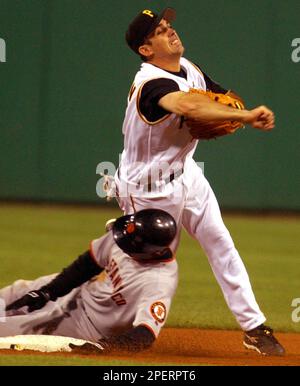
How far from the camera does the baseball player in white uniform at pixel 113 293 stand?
5145 mm

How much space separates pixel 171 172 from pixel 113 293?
29.8 inches

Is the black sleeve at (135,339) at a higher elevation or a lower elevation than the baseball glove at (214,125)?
→ lower

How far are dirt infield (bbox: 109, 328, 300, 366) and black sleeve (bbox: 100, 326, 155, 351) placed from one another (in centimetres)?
8

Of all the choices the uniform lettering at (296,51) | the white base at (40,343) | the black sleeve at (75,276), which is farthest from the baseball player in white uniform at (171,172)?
the uniform lettering at (296,51)

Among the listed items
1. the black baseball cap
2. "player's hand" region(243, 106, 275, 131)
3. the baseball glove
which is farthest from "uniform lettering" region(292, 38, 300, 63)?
"player's hand" region(243, 106, 275, 131)

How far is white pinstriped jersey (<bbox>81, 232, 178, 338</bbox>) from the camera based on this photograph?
5.15 meters

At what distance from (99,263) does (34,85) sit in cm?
781

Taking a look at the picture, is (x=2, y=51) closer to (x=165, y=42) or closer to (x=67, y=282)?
(x=165, y=42)

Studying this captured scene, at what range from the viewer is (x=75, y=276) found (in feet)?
18.0

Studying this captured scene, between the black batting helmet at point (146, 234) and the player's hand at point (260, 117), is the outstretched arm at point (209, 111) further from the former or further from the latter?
the black batting helmet at point (146, 234)

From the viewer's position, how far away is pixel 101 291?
5.34 metres

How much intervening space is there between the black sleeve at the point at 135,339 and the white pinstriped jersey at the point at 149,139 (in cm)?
89

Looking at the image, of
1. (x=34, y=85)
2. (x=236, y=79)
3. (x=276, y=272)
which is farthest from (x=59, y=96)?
(x=276, y=272)

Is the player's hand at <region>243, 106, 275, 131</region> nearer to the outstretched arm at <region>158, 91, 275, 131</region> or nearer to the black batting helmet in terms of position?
the outstretched arm at <region>158, 91, 275, 131</region>
